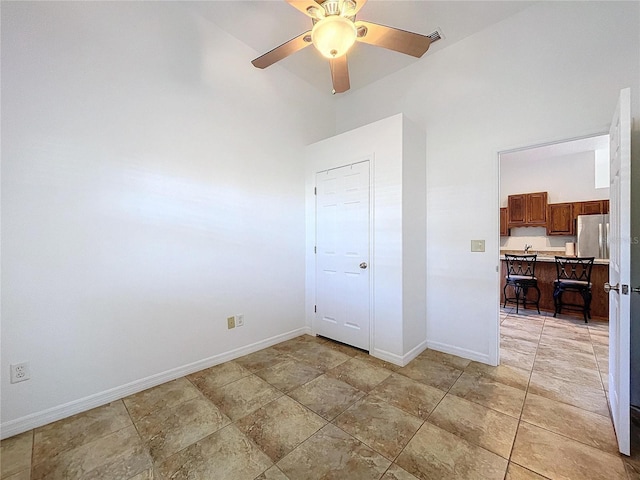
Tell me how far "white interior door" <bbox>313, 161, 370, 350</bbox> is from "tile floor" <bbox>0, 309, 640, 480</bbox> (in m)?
0.52

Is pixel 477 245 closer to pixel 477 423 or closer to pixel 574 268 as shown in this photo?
pixel 477 423

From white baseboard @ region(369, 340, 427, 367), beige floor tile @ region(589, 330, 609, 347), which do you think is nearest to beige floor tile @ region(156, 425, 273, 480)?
white baseboard @ region(369, 340, 427, 367)

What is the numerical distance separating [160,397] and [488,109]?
152 inches

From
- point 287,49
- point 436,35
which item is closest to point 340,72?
point 287,49

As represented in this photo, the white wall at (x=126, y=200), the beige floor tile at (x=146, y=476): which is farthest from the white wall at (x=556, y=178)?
the beige floor tile at (x=146, y=476)

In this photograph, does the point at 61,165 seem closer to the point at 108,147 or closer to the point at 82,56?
the point at 108,147

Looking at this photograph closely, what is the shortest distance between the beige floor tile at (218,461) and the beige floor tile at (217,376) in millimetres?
626

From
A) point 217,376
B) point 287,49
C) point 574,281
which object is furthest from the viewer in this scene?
point 574,281

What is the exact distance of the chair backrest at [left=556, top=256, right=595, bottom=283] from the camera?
410 cm

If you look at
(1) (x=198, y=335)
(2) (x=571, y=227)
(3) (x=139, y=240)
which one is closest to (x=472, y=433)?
(1) (x=198, y=335)

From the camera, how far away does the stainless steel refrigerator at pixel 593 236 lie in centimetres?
492

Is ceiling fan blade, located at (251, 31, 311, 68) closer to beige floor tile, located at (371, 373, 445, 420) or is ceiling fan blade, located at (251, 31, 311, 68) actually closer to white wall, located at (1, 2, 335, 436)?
white wall, located at (1, 2, 335, 436)

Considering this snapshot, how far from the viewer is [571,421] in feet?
5.86

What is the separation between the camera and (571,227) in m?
5.39
